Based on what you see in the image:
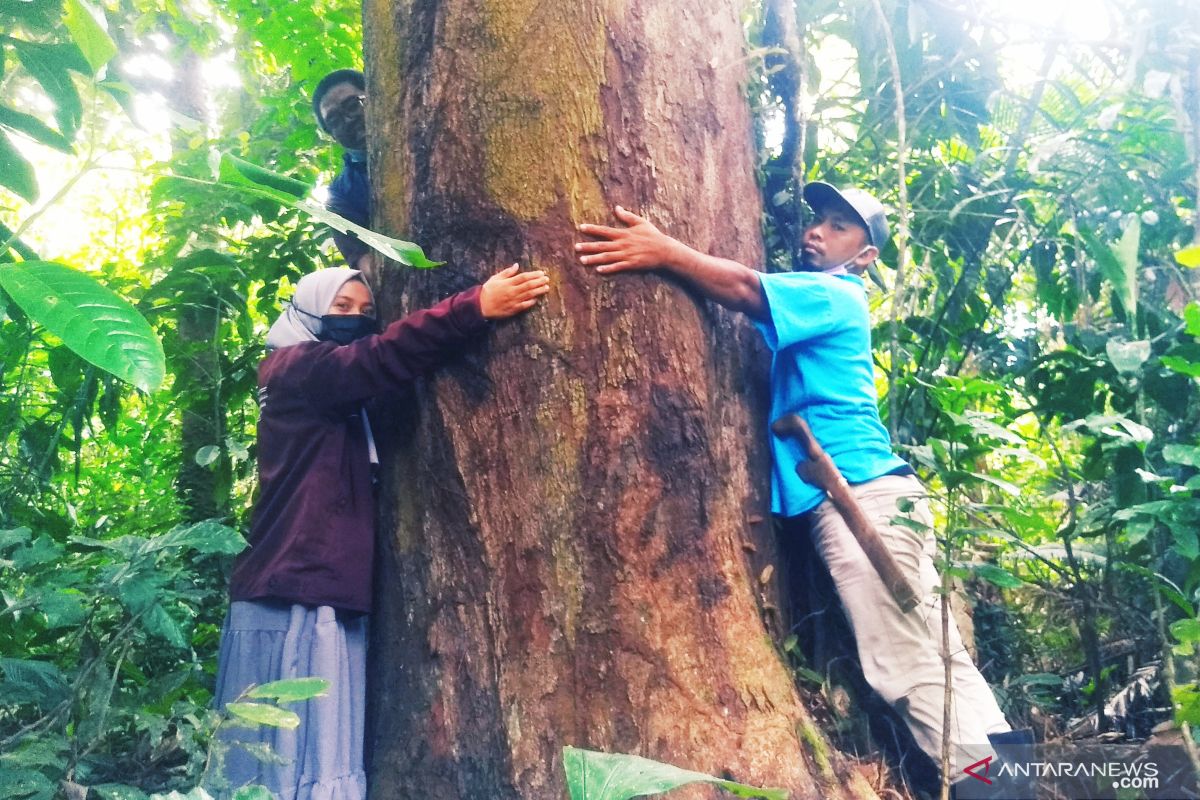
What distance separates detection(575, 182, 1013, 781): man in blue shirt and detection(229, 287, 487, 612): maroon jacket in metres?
0.51

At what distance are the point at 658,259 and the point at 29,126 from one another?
146 centimetres

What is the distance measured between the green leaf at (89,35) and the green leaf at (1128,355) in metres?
3.06

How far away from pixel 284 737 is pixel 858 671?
1.65 metres

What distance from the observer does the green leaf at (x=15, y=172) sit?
177 cm

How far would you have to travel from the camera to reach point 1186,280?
12.5 ft

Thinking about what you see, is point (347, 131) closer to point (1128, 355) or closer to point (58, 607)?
point (58, 607)

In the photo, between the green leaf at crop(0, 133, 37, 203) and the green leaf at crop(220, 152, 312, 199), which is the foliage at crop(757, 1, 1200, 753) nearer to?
the green leaf at crop(220, 152, 312, 199)

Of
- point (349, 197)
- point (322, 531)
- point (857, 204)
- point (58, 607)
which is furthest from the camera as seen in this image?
point (349, 197)

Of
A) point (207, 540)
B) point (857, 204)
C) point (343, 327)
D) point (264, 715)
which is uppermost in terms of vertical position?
point (857, 204)

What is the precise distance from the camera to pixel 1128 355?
306 centimetres

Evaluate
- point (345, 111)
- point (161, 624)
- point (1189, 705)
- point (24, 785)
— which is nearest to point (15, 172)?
point (161, 624)

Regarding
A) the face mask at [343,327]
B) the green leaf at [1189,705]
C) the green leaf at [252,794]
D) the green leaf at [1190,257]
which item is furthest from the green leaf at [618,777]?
the face mask at [343,327]

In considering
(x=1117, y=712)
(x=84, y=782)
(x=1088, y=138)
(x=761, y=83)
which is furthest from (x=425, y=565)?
(x=1088, y=138)

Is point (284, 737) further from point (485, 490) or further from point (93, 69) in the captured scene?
point (93, 69)
